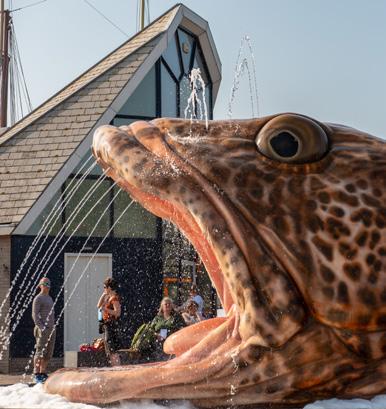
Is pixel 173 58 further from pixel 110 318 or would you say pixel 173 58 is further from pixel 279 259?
pixel 279 259

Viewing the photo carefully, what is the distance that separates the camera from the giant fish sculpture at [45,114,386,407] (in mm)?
2629

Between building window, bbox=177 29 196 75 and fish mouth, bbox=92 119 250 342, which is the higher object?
building window, bbox=177 29 196 75

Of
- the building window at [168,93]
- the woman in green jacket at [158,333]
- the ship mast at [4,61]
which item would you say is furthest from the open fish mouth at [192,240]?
the ship mast at [4,61]

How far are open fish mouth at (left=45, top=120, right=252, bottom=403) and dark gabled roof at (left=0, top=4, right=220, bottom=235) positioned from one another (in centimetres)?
1351

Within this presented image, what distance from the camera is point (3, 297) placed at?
1608cm

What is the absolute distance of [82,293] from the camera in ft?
56.7

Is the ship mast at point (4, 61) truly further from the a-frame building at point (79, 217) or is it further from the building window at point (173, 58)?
the building window at point (173, 58)

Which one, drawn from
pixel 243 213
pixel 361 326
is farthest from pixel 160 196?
pixel 361 326

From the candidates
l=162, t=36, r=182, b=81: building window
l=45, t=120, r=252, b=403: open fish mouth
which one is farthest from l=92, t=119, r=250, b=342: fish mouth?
l=162, t=36, r=182, b=81: building window

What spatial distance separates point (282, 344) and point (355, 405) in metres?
0.36

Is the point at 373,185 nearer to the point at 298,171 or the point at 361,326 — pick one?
the point at 298,171

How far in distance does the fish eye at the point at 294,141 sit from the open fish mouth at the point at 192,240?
30cm

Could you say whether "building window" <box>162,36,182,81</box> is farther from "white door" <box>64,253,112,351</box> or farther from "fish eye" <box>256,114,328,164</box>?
"fish eye" <box>256,114,328,164</box>

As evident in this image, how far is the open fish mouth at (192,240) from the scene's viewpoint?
8.87 feet
